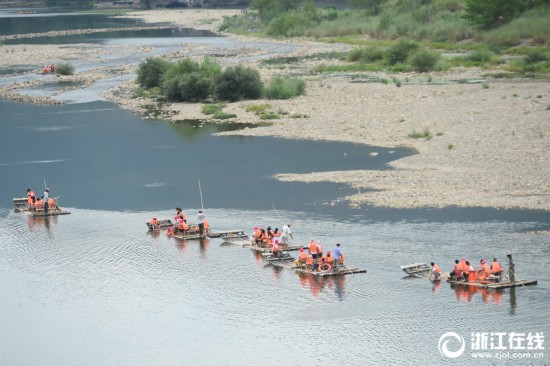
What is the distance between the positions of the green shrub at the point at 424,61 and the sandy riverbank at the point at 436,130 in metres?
3.26

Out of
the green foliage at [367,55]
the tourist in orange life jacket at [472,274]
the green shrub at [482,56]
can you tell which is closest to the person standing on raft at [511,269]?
the tourist in orange life jacket at [472,274]

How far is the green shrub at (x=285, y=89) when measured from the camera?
94.9 meters

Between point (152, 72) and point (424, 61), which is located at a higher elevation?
point (152, 72)

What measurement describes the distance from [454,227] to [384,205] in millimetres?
5882

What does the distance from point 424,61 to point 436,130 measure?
116 feet

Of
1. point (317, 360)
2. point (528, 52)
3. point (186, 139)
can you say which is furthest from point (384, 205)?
point (528, 52)

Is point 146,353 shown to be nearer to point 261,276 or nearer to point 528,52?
point 261,276

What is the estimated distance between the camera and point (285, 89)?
95.3 meters

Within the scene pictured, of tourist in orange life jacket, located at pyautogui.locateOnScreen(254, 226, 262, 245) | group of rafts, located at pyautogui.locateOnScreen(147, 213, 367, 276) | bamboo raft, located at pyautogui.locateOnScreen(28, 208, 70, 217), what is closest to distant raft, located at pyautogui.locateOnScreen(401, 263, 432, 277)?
group of rafts, located at pyautogui.locateOnScreen(147, 213, 367, 276)

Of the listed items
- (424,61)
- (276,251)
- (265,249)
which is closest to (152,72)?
(424,61)

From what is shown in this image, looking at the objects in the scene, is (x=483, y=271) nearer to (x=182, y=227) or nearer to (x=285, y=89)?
(x=182, y=227)

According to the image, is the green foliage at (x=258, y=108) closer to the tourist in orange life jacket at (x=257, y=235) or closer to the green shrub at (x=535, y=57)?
the green shrub at (x=535, y=57)

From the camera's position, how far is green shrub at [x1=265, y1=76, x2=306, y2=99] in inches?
3738

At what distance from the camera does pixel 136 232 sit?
53.7 metres
